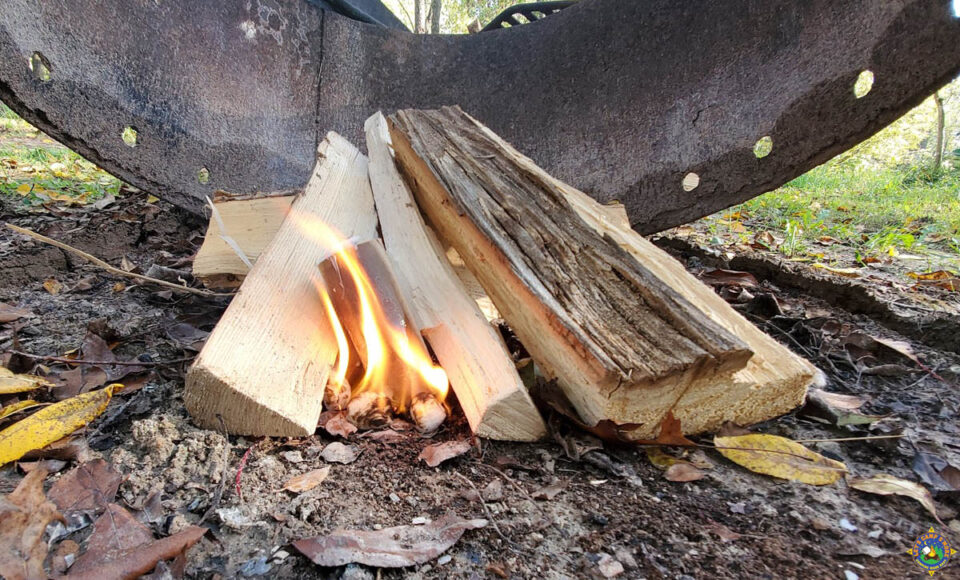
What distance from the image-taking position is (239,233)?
182cm

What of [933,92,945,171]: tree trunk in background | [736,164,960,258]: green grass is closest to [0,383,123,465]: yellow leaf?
[736,164,960,258]: green grass

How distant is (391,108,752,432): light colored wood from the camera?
3.23 feet

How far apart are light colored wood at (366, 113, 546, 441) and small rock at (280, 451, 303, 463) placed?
36 cm

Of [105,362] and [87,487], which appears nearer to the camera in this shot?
[87,487]

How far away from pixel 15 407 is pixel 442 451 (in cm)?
93

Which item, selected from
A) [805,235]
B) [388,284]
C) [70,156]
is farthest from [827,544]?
[70,156]

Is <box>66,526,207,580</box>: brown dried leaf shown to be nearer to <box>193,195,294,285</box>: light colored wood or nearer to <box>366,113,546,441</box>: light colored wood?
<box>366,113,546,441</box>: light colored wood

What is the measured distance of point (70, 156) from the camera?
177 inches

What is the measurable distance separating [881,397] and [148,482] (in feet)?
5.51

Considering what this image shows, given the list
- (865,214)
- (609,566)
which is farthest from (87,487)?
(865,214)

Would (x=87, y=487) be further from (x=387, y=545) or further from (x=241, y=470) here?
(x=387, y=545)

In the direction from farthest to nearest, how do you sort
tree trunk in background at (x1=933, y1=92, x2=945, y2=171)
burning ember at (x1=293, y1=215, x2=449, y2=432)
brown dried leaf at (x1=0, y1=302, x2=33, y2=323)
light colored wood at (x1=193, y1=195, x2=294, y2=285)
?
tree trunk in background at (x1=933, y1=92, x2=945, y2=171) → light colored wood at (x1=193, y1=195, x2=294, y2=285) → brown dried leaf at (x1=0, y1=302, x2=33, y2=323) → burning ember at (x1=293, y1=215, x2=449, y2=432)

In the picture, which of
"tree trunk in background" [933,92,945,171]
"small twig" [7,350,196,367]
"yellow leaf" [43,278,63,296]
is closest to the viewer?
"small twig" [7,350,196,367]

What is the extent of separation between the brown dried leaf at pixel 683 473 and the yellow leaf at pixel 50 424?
1.21 meters
